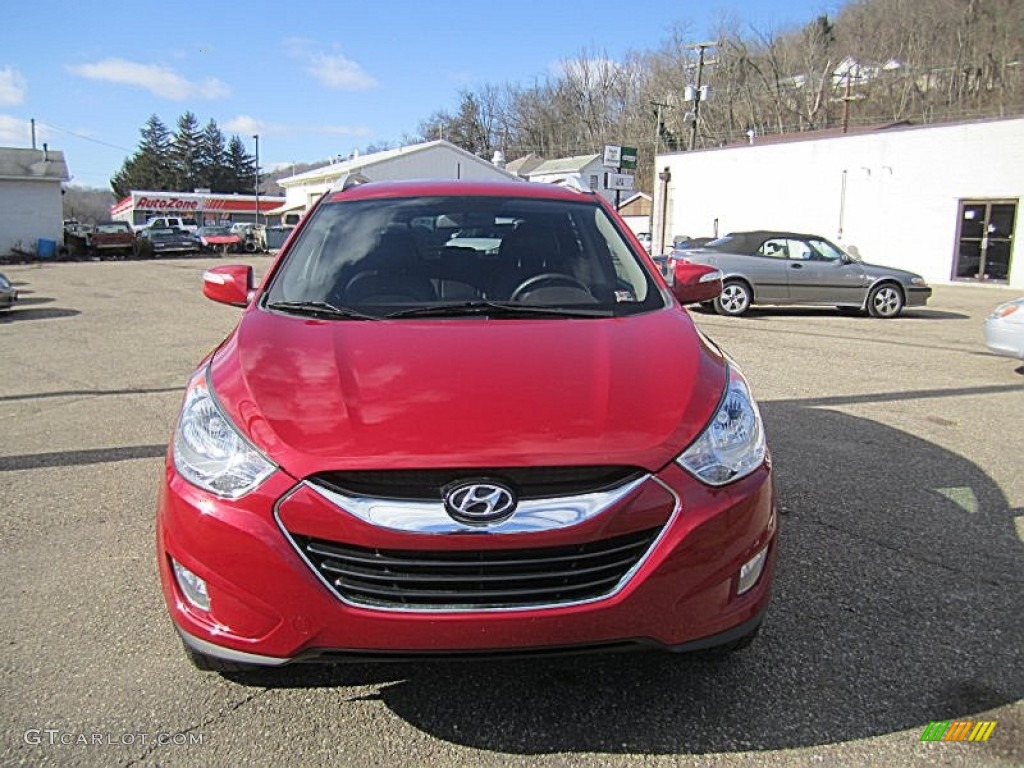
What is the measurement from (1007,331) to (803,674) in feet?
22.6

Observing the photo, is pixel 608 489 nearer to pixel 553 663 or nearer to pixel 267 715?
pixel 553 663

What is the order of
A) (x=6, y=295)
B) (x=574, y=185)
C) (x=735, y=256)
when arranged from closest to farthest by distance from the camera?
(x=574, y=185) < (x=6, y=295) < (x=735, y=256)

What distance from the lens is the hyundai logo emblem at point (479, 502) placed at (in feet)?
6.55

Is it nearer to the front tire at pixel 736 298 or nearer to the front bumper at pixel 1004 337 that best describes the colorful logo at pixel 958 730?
the front bumper at pixel 1004 337

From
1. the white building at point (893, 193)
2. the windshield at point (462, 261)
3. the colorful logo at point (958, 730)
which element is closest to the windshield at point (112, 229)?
the white building at point (893, 193)

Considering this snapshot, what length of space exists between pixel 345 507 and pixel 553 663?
0.71 m

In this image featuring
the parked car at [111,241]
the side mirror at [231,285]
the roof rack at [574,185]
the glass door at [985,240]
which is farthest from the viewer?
the parked car at [111,241]

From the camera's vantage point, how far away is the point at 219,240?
4109 cm

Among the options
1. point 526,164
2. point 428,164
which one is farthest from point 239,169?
point 428,164

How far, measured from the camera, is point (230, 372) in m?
2.52

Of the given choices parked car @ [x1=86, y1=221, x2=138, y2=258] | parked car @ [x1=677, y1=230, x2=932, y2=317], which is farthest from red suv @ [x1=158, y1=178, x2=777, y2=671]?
parked car @ [x1=86, y1=221, x2=138, y2=258]

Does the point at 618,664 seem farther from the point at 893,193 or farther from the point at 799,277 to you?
the point at 893,193

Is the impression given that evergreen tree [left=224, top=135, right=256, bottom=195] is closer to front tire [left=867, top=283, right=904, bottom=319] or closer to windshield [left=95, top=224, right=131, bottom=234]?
windshield [left=95, top=224, right=131, bottom=234]

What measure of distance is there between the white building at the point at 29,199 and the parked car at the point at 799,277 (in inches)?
1267
